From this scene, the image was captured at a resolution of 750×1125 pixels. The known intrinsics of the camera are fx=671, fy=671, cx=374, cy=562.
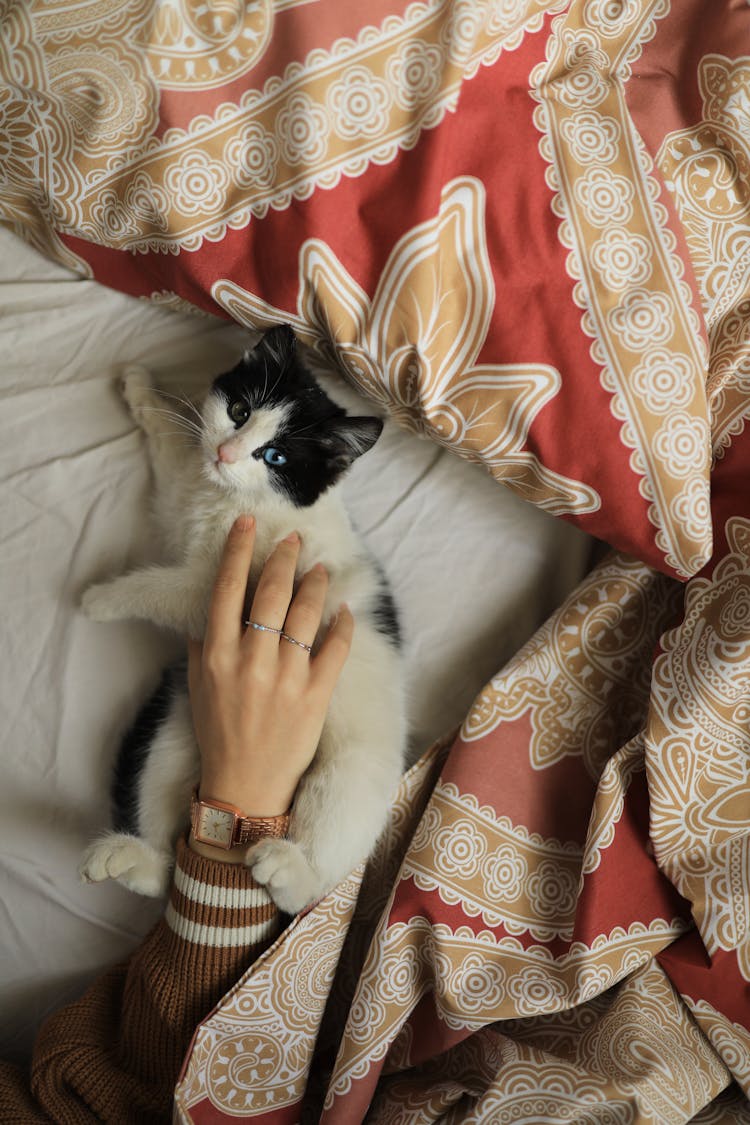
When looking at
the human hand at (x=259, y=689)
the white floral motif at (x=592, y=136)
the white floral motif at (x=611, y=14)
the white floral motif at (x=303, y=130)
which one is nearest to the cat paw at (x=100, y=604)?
the human hand at (x=259, y=689)

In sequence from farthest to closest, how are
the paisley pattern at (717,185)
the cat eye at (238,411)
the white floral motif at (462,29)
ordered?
1. the cat eye at (238,411)
2. the paisley pattern at (717,185)
3. the white floral motif at (462,29)

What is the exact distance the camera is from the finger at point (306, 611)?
0.86 meters

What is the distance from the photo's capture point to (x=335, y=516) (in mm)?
969

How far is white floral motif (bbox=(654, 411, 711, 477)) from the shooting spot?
745 mm

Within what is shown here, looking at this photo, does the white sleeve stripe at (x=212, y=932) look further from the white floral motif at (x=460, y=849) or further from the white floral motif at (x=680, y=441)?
the white floral motif at (x=680, y=441)

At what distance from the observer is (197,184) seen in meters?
0.75

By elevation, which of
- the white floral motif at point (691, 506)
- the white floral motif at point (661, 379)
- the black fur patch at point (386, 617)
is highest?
the white floral motif at point (661, 379)

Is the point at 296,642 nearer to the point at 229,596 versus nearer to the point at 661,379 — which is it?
the point at 229,596

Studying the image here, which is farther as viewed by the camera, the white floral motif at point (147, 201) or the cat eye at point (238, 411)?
the cat eye at point (238, 411)

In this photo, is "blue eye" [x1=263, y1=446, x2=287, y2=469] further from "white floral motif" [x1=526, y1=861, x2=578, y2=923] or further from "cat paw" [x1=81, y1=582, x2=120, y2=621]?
"white floral motif" [x1=526, y1=861, x2=578, y2=923]

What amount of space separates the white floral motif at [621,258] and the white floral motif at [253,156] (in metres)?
0.36

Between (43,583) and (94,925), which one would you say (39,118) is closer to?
(43,583)

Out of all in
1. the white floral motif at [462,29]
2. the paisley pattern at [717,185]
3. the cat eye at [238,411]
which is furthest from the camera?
the cat eye at [238,411]

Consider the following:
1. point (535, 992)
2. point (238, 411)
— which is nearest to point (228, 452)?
point (238, 411)
